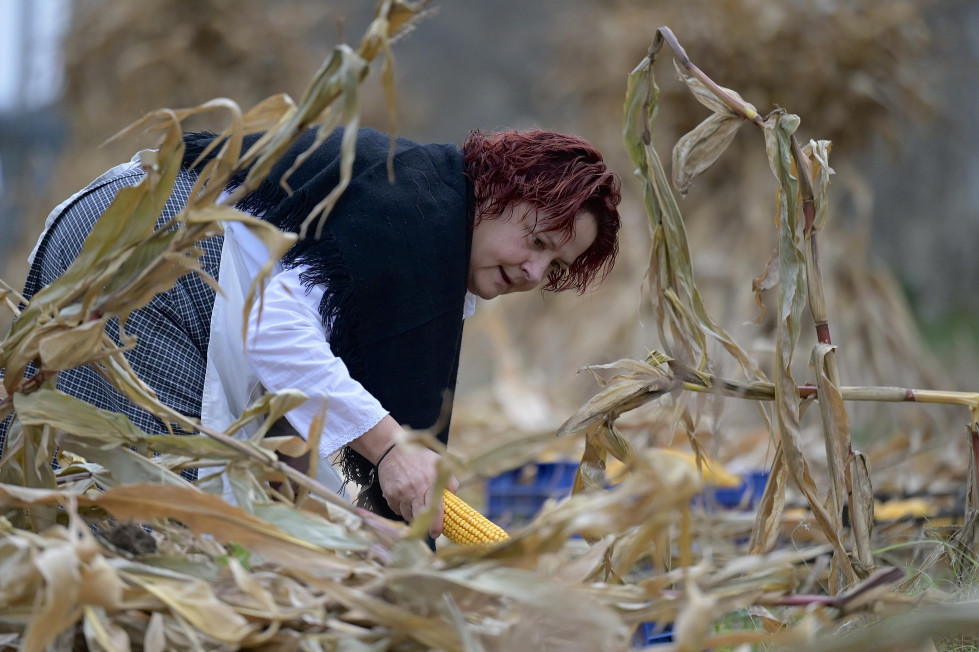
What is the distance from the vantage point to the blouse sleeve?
4.06 feet

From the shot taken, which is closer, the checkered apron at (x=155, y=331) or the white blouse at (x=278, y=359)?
the white blouse at (x=278, y=359)

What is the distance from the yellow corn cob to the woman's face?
0.34 meters

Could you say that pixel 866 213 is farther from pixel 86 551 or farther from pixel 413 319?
pixel 86 551

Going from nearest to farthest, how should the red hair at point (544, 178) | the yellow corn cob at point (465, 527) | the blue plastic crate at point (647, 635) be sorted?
the blue plastic crate at point (647, 635)
the yellow corn cob at point (465, 527)
the red hair at point (544, 178)

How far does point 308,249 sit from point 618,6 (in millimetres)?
4042

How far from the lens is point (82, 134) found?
511 cm

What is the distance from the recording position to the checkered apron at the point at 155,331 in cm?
139

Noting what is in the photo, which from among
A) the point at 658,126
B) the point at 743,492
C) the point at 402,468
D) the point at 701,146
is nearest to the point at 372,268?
the point at 402,468

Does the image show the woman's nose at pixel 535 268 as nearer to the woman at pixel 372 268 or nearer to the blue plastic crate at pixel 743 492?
the woman at pixel 372 268

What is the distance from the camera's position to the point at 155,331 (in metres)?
1.41

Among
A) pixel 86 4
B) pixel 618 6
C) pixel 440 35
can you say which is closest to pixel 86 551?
pixel 618 6

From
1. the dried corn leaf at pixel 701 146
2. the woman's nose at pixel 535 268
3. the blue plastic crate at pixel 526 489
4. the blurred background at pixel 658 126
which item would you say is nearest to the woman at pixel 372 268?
the woman's nose at pixel 535 268

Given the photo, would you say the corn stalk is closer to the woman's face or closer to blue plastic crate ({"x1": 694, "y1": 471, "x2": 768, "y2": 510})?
the woman's face

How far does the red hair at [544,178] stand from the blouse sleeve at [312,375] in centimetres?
34
